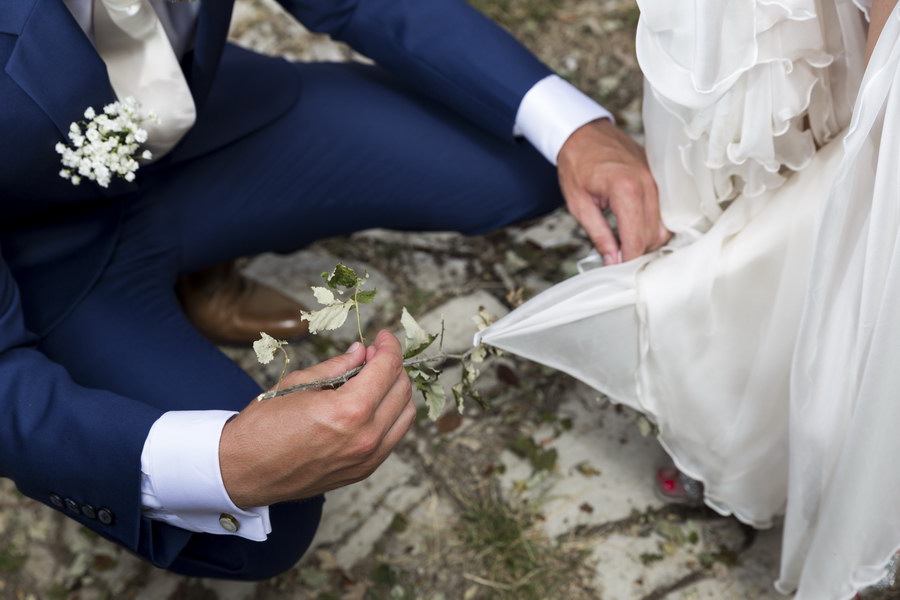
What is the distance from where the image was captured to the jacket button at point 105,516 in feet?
4.46

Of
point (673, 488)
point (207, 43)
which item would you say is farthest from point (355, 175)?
point (673, 488)

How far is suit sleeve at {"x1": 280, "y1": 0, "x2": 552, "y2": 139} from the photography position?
1.74 meters

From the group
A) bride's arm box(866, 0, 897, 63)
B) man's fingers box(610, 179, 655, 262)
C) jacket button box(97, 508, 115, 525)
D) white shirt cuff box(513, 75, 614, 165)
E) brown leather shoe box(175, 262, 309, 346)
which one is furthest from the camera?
brown leather shoe box(175, 262, 309, 346)

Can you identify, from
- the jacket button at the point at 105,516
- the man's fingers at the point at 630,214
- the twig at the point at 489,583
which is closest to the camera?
the jacket button at the point at 105,516

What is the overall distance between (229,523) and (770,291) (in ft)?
2.89

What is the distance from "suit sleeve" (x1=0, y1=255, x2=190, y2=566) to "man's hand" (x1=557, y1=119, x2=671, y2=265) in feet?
2.52

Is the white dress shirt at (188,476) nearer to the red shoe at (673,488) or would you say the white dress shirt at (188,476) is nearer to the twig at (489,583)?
the twig at (489,583)

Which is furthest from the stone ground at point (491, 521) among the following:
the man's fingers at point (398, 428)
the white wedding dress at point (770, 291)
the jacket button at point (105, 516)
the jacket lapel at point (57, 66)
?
the jacket lapel at point (57, 66)

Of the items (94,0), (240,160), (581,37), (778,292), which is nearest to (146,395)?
(240,160)

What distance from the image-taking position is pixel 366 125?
6.26ft

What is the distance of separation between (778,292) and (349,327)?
1.16 m

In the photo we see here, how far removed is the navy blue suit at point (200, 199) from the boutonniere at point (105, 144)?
4cm

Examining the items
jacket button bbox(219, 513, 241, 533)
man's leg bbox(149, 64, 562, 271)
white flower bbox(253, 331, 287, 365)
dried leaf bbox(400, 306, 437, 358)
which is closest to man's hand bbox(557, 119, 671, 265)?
man's leg bbox(149, 64, 562, 271)

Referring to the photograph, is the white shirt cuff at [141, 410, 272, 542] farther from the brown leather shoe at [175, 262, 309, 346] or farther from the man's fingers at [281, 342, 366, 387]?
the brown leather shoe at [175, 262, 309, 346]
